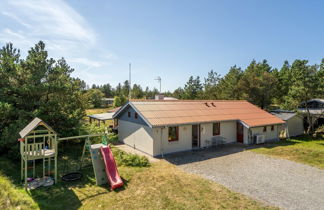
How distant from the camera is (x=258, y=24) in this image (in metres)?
15.6

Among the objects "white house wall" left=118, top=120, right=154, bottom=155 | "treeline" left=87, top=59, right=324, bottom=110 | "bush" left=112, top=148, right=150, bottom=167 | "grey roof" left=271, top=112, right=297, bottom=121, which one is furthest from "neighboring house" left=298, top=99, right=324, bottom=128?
"bush" left=112, top=148, right=150, bottom=167

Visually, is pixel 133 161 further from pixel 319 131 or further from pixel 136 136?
pixel 319 131

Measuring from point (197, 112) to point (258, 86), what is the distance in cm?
1616

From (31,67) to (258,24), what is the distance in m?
17.6

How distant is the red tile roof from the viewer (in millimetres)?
13250

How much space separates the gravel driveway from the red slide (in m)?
3.85

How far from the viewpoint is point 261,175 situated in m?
9.48

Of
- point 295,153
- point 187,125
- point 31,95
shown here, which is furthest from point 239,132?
point 31,95

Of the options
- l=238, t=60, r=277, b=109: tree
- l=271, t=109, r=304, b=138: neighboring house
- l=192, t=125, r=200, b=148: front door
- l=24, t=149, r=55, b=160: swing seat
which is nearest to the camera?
l=24, t=149, r=55, b=160: swing seat

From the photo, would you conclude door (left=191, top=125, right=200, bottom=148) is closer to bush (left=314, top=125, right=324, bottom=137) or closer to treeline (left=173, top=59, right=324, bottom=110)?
treeline (left=173, top=59, right=324, bottom=110)

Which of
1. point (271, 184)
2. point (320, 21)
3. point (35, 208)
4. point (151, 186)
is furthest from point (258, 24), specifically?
point (35, 208)

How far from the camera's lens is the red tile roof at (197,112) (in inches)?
522

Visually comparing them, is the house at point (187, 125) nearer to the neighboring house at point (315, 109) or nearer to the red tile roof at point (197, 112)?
the red tile roof at point (197, 112)

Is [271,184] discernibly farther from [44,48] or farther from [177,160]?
[44,48]
